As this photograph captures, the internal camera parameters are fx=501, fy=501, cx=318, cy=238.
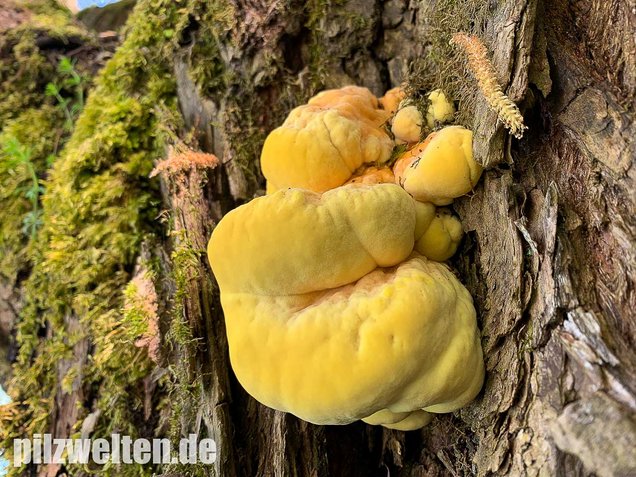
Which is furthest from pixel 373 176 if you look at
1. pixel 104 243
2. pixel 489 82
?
pixel 104 243

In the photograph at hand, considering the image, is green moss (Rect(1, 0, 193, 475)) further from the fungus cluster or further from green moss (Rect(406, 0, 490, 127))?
green moss (Rect(406, 0, 490, 127))

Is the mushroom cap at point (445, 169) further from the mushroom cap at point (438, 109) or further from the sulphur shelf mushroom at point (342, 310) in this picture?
the mushroom cap at point (438, 109)

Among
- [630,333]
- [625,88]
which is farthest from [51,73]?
[630,333]

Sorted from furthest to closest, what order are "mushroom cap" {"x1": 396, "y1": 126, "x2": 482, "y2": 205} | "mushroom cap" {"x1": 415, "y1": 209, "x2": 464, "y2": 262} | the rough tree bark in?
"mushroom cap" {"x1": 415, "y1": 209, "x2": 464, "y2": 262}
"mushroom cap" {"x1": 396, "y1": 126, "x2": 482, "y2": 205}
the rough tree bark

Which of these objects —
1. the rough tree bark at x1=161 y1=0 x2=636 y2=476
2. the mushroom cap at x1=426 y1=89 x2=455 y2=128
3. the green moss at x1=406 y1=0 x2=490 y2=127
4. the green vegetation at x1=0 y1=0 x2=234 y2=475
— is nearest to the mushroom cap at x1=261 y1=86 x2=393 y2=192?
the mushroom cap at x1=426 y1=89 x2=455 y2=128

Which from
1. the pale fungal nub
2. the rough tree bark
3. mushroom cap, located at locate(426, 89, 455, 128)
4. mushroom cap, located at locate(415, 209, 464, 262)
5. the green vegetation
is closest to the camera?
the rough tree bark

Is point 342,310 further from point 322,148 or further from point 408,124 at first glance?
point 408,124

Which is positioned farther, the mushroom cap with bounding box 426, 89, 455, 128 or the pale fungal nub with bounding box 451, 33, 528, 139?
the mushroom cap with bounding box 426, 89, 455, 128

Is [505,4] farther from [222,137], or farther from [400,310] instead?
[222,137]
